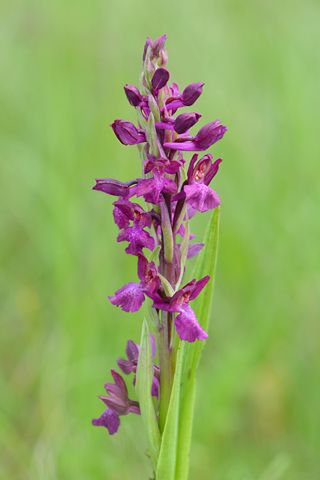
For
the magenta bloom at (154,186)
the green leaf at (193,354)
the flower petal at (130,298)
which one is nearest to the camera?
the magenta bloom at (154,186)

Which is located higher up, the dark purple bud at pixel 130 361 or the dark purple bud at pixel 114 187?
the dark purple bud at pixel 114 187

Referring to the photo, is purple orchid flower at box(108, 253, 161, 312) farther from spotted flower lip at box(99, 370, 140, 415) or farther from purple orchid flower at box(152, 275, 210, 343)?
spotted flower lip at box(99, 370, 140, 415)

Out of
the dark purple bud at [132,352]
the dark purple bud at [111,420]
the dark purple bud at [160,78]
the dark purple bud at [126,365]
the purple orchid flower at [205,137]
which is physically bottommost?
the dark purple bud at [111,420]

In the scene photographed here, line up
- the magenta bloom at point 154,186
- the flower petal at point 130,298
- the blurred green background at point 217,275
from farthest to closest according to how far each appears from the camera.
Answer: the blurred green background at point 217,275
the flower petal at point 130,298
the magenta bloom at point 154,186

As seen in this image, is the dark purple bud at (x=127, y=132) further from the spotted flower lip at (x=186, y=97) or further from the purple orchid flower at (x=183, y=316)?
the purple orchid flower at (x=183, y=316)

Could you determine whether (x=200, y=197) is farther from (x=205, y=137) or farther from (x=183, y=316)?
(x=183, y=316)

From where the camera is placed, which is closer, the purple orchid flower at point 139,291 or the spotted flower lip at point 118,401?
the purple orchid flower at point 139,291

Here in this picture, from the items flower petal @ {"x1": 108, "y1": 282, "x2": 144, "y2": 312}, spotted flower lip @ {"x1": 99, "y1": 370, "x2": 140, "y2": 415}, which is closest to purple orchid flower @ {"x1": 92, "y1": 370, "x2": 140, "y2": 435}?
spotted flower lip @ {"x1": 99, "y1": 370, "x2": 140, "y2": 415}

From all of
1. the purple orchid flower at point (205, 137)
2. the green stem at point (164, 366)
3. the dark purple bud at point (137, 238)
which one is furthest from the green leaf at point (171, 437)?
the purple orchid flower at point (205, 137)
